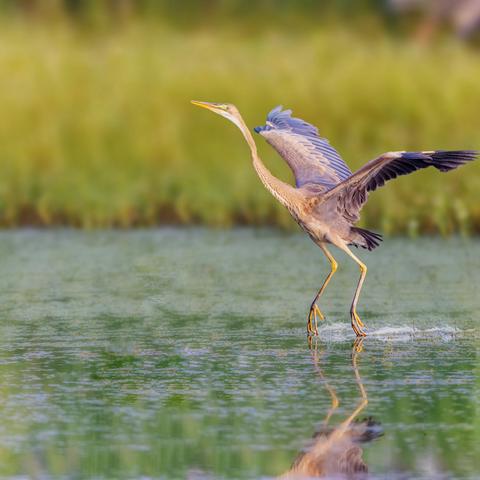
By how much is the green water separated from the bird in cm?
51

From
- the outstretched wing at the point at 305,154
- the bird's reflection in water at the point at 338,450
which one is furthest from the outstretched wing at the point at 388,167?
the bird's reflection in water at the point at 338,450

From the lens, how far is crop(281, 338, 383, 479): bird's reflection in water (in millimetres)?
6289

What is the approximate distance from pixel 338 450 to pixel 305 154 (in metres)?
4.37

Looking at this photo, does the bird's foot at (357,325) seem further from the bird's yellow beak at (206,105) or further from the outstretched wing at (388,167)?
the bird's yellow beak at (206,105)

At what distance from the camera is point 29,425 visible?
718 cm

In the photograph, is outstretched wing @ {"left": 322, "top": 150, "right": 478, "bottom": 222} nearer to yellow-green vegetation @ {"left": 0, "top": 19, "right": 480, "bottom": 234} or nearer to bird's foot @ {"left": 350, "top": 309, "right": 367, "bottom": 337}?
bird's foot @ {"left": 350, "top": 309, "right": 367, "bottom": 337}

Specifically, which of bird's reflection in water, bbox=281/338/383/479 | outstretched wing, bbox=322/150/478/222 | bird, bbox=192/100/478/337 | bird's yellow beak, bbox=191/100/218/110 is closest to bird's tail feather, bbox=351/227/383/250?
bird, bbox=192/100/478/337

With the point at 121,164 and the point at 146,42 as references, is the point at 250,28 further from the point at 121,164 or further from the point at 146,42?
the point at 121,164

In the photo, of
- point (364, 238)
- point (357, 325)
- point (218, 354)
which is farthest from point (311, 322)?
point (218, 354)

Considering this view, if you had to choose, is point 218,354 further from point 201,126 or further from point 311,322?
point 201,126

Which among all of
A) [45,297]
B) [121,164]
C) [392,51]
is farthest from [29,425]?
[392,51]

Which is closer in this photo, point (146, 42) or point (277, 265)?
point (277, 265)

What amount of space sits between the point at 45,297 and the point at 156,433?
427 centimetres

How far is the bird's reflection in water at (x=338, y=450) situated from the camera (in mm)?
6289
